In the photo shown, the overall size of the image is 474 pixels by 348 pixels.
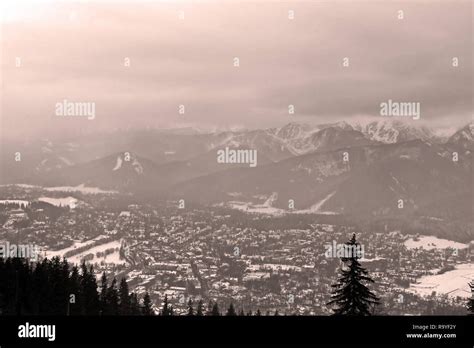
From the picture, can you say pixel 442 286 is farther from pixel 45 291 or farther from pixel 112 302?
pixel 45 291

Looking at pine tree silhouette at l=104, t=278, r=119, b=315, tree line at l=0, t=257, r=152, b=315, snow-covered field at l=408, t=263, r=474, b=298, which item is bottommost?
snow-covered field at l=408, t=263, r=474, b=298

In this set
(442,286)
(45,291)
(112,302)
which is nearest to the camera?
(45,291)

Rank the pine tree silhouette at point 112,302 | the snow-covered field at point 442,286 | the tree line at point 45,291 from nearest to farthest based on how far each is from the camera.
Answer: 1. the tree line at point 45,291
2. the pine tree silhouette at point 112,302
3. the snow-covered field at point 442,286

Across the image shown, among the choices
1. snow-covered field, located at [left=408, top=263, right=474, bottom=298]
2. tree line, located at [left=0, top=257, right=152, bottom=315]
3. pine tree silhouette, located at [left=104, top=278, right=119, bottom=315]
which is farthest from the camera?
snow-covered field, located at [left=408, top=263, right=474, bottom=298]

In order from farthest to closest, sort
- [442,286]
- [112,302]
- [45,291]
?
[442,286], [112,302], [45,291]

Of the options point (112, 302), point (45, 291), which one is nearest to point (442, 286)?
point (112, 302)

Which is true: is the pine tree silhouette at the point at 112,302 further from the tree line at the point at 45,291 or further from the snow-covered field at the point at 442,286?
the snow-covered field at the point at 442,286

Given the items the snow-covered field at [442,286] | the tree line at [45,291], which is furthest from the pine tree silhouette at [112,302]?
the snow-covered field at [442,286]

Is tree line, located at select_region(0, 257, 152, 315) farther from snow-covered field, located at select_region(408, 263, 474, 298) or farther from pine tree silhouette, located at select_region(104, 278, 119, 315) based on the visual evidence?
snow-covered field, located at select_region(408, 263, 474, 298)

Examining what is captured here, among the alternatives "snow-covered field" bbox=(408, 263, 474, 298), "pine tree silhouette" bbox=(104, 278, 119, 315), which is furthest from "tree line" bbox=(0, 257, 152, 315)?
"snow-covered field" bbox=(408, 263, 474, 298)

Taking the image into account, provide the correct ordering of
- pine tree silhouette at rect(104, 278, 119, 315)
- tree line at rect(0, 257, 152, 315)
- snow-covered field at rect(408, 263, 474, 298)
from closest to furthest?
tree line at rect(0, 257, 152, 315)
pine tree silhouette at rect(104, 278, 119, 315)
snow-covered field at rect(408, 263, 474, 298)

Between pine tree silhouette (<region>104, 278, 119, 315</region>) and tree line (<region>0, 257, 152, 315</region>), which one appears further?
pine tree silhouette (<region>104, 278, 119, 315</region>)

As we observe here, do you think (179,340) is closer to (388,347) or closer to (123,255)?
(388,347)
